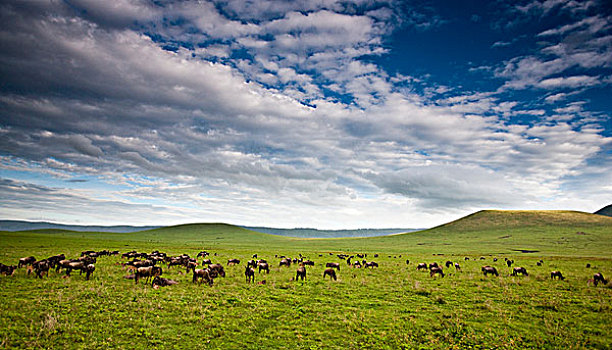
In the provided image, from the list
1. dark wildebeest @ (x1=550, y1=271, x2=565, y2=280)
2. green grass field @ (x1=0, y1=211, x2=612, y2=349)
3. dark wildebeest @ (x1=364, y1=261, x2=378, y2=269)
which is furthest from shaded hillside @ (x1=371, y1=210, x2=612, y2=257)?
green grass field @ (x1=0, y1=211, x2=612, y2=349)

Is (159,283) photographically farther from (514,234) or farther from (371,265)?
(514,234)

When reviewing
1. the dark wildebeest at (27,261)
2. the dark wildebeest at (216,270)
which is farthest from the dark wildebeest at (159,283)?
the dark wildebeest at (27,261)

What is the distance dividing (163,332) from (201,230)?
178 metres

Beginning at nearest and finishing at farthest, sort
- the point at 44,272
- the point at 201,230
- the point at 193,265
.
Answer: the point at 44,272 → the point at 193,265 → the point at 201,230

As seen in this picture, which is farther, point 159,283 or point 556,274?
point 556,274

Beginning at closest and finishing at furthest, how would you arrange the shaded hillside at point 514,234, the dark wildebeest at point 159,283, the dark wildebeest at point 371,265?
the dark wildebeest at point 159,283, the dark wildebeest at point 371,265, the shaded hillside at point 514,234

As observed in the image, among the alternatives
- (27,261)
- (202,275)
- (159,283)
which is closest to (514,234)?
(202,275)

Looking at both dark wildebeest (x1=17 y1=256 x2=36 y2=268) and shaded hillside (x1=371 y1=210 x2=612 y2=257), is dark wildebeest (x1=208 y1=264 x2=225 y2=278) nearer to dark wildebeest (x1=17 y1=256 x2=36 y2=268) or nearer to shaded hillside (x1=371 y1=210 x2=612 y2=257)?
dark wildebeest (x1=17 y1=256 x2=36 y2=268)

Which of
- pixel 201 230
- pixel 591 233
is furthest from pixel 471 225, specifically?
pixel 201 230

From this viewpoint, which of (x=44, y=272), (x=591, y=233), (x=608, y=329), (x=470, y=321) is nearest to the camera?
(x=608, y=329)

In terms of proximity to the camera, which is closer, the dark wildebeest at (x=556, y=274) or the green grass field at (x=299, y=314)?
the green grass field at (x=299, y=314)

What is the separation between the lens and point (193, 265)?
2930 centimetres

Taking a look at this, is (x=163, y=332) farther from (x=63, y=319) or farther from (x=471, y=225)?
(x=471, y=225)

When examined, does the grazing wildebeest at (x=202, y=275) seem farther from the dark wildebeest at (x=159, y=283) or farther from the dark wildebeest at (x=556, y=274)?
the dark wildebeest at (x=556, y=274)
